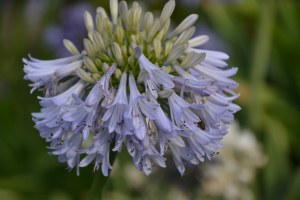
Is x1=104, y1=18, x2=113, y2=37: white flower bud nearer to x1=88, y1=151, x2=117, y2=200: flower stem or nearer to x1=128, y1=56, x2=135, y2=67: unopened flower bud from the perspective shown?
x1=128, y1=56, x2=135, y2=67: unopened flower bud

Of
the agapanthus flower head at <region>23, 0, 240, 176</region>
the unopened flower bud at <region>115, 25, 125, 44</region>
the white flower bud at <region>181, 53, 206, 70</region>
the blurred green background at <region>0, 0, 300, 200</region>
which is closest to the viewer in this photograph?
the agapanthus flower head at <region>23, 0, 240, 176</region>

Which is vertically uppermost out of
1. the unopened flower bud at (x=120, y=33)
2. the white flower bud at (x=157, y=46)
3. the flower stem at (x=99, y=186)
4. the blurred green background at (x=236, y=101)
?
the unopened flower bud at (x=120, y=33)

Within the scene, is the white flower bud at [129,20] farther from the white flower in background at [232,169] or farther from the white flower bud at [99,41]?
the white flower in background at [232,169]

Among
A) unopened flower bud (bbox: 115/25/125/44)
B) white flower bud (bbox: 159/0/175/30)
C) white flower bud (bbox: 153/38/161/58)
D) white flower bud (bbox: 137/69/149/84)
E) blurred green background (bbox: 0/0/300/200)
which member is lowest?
blurred green background (bbox: 0/0/300/200)

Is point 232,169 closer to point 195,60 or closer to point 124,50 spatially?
point 195,60

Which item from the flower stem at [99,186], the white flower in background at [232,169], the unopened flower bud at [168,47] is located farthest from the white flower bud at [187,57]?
the white flower in background at [232,169]

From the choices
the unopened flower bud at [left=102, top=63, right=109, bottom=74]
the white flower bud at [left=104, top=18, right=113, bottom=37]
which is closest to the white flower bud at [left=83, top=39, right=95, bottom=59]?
the unopened flower bud at [left=102, top=63, right=109, bottom=74]
